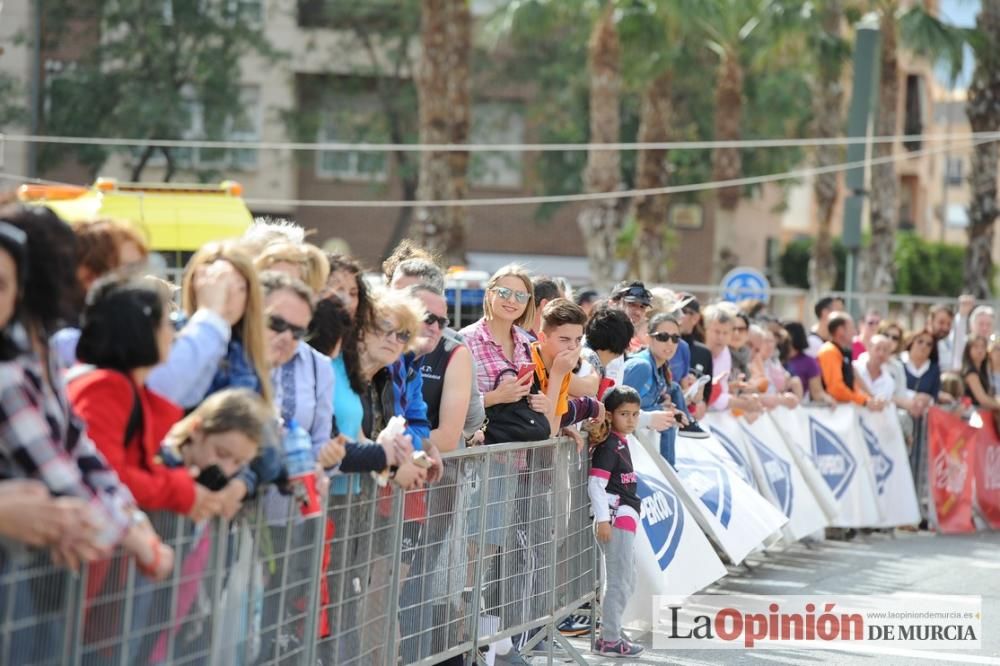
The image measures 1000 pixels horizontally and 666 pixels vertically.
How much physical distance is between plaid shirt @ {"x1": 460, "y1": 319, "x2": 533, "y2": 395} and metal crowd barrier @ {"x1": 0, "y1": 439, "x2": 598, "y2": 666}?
0.50 metres

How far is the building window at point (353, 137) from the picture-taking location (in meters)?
39.7

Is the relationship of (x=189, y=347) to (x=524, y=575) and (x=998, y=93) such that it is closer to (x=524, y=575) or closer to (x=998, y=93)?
(x=524, y=575)

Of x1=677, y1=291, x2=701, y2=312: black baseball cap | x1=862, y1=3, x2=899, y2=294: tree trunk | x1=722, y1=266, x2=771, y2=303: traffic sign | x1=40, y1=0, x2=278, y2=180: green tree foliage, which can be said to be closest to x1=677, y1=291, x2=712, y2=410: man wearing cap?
x1=677, y1=291, x2=701, y2=312: black baseball cap

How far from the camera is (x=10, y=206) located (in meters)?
4.31

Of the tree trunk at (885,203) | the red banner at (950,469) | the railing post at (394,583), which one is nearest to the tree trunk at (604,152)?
the tree trunk at (885,203)

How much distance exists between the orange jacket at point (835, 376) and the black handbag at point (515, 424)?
23.2ft

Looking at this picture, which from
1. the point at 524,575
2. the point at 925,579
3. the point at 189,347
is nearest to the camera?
the point at 189,347

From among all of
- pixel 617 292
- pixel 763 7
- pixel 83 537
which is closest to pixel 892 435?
pixel 617 292

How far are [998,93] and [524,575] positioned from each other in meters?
20.8

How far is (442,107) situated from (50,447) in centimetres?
1886

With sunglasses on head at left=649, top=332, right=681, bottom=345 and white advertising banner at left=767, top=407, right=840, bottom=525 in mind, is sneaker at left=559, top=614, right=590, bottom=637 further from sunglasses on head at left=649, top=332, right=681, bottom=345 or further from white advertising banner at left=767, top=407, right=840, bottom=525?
Answer: white advertising banner at left=767, top=407, right=840, bottom=525

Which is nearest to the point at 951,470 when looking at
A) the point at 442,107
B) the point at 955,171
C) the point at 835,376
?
the point at 835,376

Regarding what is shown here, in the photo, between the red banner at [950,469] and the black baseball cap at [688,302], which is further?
the red banner at [950,469]

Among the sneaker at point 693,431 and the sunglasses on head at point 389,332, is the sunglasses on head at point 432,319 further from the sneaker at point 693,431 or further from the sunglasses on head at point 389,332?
the sneaker at point 693,431
